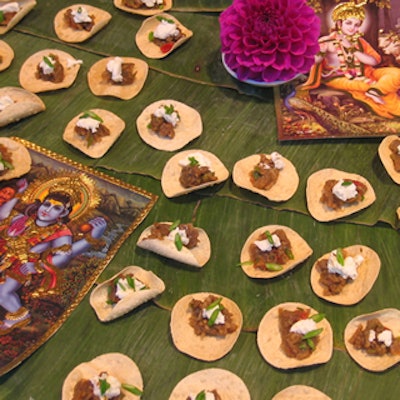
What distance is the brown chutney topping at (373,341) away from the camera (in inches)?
147

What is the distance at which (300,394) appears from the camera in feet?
11.8

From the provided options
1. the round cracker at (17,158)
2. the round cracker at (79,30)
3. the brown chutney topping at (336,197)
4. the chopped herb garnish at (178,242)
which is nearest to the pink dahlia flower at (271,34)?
the brown chutney topping at (336,197)

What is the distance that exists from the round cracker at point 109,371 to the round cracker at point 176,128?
195cm

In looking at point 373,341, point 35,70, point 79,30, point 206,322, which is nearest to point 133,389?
point 206,322

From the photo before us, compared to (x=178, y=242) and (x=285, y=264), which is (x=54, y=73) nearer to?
(x=178, y=242)

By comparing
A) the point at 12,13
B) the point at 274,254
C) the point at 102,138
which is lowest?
the point at 274,254

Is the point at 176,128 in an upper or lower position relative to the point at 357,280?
upper

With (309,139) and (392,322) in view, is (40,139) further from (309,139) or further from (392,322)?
(392,322)

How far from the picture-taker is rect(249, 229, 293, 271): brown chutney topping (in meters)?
4.09

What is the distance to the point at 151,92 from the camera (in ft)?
17.1

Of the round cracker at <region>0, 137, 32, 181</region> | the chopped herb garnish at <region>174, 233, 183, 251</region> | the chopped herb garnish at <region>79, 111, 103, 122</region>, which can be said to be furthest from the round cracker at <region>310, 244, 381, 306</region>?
the round cracker at <region>0, 137, 32, 181</region>

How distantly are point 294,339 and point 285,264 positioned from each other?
61 centimetres

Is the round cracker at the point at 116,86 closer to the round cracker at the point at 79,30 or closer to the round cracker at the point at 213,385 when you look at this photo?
the round cracker at the point at 79,30

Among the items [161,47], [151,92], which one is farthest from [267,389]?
[161,47]
